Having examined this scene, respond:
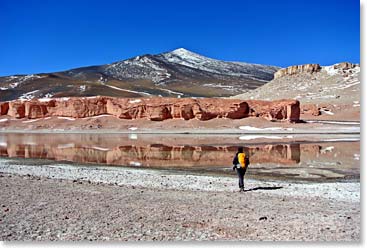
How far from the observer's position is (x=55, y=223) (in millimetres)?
6152

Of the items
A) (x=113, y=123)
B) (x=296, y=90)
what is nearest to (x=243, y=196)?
(x=113, y=123)

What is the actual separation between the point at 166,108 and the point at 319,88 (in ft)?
159

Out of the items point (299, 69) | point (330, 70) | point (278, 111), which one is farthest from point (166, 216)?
point (299, 69)

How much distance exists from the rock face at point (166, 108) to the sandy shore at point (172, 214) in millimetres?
50357

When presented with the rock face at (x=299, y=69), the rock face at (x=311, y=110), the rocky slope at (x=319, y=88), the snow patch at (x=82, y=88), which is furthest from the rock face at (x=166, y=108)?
the snow patch at (x=82, y=88)

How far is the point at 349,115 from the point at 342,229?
61.5m

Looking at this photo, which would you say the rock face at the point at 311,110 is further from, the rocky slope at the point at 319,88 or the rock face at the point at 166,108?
the rock face at the point at 166,108

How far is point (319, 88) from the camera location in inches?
3900

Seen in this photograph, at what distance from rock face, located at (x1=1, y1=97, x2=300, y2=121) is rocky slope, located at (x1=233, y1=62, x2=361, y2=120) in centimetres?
1374

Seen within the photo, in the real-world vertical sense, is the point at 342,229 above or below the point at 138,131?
below

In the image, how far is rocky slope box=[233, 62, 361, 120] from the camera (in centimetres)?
7688

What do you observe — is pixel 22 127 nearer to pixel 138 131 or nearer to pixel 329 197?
pixel 138 131

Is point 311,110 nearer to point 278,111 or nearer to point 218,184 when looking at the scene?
point 278,111

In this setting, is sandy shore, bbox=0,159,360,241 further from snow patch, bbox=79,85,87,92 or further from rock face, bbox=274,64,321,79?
snow patch, bbox=79,85,87,92
